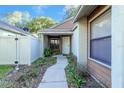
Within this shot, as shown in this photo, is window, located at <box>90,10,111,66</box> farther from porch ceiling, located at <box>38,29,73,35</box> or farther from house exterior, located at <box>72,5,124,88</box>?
porch ceiling, located at <box>38,29,73,35</box>

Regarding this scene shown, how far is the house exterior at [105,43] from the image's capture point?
142 inches

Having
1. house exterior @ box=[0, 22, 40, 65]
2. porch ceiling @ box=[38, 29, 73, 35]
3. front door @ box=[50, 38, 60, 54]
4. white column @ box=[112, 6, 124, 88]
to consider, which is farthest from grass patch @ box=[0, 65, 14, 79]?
front door @ box=[50, 38, 60, 54]

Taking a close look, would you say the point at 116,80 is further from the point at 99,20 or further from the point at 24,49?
the point at 24,49

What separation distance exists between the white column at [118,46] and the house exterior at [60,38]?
13747mm

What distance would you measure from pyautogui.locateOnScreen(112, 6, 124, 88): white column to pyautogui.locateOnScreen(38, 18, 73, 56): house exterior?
13.7 metres

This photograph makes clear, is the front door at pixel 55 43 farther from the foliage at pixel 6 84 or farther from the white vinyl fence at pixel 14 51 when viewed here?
the foliage at pixel 6 84

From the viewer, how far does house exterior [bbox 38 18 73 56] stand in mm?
17922

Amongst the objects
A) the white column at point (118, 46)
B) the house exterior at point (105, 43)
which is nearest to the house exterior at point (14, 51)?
the house exterior at point (105, 43)

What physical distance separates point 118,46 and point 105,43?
2.71 meters

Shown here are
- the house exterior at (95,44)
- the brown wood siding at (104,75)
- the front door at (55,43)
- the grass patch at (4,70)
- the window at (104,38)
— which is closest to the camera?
the house exterior at (95,44)

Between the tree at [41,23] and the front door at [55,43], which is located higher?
the tree at [41,23]

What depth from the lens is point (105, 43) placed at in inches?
249

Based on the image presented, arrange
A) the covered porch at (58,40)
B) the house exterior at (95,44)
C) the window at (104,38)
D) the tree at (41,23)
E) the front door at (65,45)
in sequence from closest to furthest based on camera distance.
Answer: the house exterior at (95,44), the window at (104,38), the covered porch at (58,40), the front door at (65,45), the tree at (41,23)
